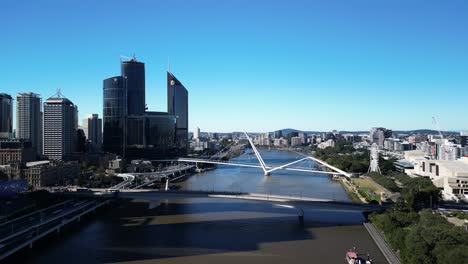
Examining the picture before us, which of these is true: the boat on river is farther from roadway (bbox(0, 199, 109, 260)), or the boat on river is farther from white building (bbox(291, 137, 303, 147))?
white building (bbox(291, 137, 303, 147))

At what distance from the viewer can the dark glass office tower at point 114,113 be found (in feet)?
100

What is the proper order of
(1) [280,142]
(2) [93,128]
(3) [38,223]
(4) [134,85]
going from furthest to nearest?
(1) [280,142]
(2) [93,128]
(4) [134,85]
(3) [38,223]

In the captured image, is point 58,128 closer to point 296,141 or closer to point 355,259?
point 355,259

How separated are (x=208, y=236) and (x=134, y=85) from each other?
80.8ft

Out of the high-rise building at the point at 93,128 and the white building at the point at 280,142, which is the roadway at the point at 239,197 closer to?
the high-rise building at the point at 93,128

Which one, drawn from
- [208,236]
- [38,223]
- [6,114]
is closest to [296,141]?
[6,114]

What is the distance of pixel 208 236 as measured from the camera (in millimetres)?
9492

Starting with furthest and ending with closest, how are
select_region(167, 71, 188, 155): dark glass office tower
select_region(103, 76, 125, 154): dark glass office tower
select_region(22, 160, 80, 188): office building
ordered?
select_region(167, 71, 188, 155): dark glass office tower, select_region(103, 76, 125, 154): dark glass office tower, select_region(22, 160, 80, 188): office building

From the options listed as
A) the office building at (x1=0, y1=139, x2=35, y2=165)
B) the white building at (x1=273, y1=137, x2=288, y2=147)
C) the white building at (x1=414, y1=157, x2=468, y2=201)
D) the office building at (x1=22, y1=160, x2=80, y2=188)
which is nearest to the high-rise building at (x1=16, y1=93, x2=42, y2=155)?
the office building at (x1=0, y1=139, x2=35, y2=165)

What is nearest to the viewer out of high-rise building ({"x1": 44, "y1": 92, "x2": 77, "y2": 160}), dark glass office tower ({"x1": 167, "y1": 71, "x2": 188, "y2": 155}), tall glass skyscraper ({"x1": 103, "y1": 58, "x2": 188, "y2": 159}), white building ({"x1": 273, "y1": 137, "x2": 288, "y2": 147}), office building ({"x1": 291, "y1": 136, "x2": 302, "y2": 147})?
high-rise building ({"x1": 44, "y1": 92, "x2": 77, "y2": 160})

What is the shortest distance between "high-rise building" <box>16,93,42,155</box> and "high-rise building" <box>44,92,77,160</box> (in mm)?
1024

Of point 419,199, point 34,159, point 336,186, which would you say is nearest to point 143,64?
point 34,159

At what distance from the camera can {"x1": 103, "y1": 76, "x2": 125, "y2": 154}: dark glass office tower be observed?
30500mm

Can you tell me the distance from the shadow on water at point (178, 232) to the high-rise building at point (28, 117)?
18140mm
